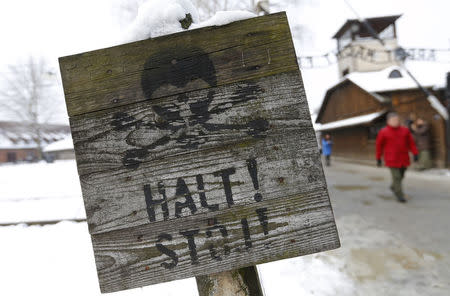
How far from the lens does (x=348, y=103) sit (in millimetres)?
16016

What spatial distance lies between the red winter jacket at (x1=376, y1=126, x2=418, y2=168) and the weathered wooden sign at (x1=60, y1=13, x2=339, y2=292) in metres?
5.13

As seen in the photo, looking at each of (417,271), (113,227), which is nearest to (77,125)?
(113,227)

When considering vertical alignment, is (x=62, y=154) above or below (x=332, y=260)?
above

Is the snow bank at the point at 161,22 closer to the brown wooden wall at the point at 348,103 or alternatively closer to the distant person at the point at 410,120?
the distant person at the point at 410,120

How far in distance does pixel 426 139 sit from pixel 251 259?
10755 millimetres

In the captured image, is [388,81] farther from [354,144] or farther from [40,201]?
[40,201]

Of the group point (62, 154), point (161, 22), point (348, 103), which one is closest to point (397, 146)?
point (161, 22)

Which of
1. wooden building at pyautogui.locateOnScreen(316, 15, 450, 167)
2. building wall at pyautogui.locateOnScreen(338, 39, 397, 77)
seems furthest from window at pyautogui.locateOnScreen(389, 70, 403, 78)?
building wall at pyautogui.locateOnScreen(338, 39, 397, 77)

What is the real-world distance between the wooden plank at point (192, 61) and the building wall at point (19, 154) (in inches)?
1931

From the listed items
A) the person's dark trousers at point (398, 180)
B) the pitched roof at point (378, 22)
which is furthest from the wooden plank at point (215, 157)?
the pitched roof at point (378, 22)

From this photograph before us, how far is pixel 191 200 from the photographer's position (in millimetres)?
864

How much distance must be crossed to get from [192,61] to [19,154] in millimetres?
50171

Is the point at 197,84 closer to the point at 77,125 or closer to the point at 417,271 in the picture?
the point at 77,125

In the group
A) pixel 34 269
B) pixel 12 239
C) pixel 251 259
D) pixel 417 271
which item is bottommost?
pixel 417 271
